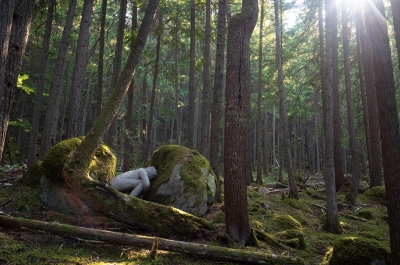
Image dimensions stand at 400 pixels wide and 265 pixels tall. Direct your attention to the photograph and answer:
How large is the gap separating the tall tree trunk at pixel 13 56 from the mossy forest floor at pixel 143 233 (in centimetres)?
171

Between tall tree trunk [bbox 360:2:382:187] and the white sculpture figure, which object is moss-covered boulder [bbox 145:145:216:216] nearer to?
the white sculpture figure

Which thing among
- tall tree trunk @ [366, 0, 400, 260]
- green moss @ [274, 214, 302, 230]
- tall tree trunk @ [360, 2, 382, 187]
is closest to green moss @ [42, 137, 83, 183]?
green moss @ [274, 214, 302, 230]

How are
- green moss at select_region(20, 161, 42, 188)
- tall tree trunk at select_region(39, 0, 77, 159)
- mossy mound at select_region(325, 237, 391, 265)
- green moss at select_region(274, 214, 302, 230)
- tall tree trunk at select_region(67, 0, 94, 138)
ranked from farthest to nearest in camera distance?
tall tree trunk at select_region(39, 0, 77, 159)
tall tree trunk at select_region(67, 0, 94, 138)
green moss at select_region(274, 214, 302, 230)
green moss at select_region(20, 161, 42, 188)
mossy mound at select_region(325, 237, 391, 265)

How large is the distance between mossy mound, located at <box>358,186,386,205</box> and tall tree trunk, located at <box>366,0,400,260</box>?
10426 mm

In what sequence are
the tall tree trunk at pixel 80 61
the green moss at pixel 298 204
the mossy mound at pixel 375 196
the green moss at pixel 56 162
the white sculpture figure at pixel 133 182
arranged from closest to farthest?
the green moss at pixel 56 162
the white sculpture figure at pixel 133 182
the tall tree trunk at pixel 80 61
the green moss at pixel 298 204
the mossy mound at pixel 375 196

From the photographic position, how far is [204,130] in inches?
476

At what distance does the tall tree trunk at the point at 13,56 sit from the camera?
470cm

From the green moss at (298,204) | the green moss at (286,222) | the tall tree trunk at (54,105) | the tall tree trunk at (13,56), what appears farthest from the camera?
the tall tree trunk at (54,105)

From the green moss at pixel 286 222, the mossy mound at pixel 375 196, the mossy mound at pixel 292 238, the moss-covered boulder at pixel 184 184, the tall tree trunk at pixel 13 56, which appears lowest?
the mossy mound at pixel 292 238

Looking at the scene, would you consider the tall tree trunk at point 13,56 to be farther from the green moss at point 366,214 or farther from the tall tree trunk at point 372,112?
the tall tree trunk at point 372,112

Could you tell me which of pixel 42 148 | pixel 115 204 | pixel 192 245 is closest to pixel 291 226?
pixel 192 245

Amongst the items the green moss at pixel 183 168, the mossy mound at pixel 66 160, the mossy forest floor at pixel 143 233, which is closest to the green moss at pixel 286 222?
the mossy forest floor at pixel 143 233

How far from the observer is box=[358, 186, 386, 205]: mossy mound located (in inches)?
519

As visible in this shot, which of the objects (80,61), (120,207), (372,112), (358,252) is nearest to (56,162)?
(120,207)
